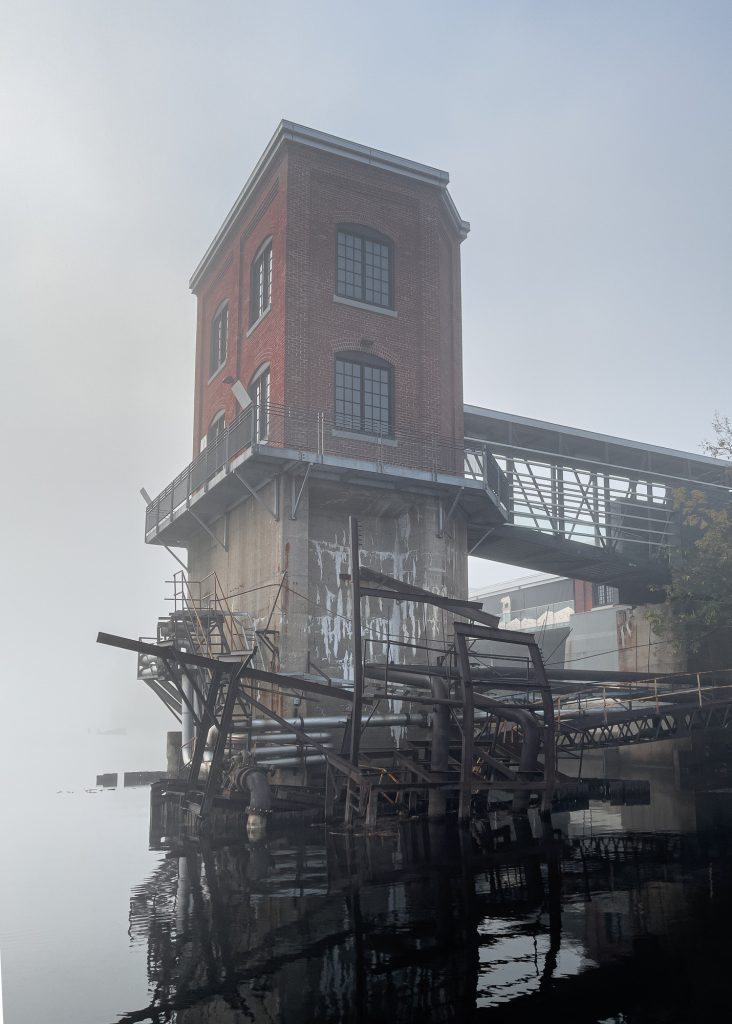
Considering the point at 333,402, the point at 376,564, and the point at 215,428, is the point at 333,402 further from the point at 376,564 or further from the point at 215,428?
the point at 215,428

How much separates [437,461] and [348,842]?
40.9 ft

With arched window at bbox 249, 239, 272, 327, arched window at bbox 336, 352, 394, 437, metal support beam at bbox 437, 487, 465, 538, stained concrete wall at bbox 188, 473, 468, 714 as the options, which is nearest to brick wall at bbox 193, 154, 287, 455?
arched window at bbox 249, 239, 272, 327

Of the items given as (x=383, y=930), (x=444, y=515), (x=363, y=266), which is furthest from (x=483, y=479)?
(x=383, y=930)

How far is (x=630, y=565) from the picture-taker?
32.2 meters

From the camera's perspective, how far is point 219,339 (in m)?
32.3

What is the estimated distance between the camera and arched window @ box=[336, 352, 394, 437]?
25.3 metres

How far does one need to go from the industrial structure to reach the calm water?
266 centimetres

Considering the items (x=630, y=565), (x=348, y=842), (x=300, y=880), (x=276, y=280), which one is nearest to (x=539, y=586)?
(x=630, y=565)

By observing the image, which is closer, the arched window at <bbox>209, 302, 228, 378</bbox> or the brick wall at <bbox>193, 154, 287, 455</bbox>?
the brick wall at <bbox>193, 154, 287, 455</bbox>

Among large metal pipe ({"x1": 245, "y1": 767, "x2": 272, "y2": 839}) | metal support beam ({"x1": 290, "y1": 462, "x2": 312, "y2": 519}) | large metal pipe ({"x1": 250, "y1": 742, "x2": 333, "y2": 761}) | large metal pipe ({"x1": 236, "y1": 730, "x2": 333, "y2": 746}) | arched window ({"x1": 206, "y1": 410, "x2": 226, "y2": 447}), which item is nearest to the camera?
large metal pipe ({"x1": 245, "y1": 767, "x2": 272, "y2": 839})

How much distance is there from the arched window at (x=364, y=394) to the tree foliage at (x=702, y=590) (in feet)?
42.7

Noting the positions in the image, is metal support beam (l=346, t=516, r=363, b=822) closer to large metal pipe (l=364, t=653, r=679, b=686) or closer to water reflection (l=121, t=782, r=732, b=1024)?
large metal pipe (l=364, t=653, r=679, b=686)

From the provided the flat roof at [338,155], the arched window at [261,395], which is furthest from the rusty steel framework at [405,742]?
the flat roof at [338,155]

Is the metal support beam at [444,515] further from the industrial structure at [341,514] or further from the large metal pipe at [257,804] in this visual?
the large metal pipe at [257,804]
